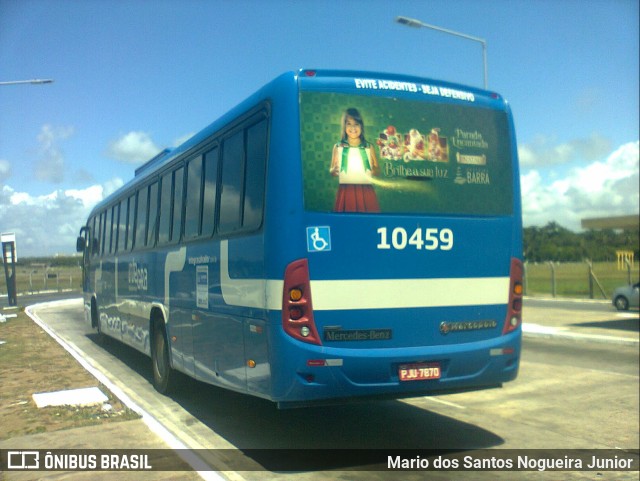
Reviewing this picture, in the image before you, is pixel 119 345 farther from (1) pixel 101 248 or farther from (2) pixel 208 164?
(2) pixel 208 164

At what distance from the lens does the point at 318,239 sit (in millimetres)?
5898

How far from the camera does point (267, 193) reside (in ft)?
19.7

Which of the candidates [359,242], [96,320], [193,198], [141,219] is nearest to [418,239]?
[359,242]

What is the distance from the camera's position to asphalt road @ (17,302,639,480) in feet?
22.7

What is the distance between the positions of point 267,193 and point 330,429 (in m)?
3.12

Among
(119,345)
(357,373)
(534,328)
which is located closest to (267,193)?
(357,373)

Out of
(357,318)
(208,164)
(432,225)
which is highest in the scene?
(208,164)

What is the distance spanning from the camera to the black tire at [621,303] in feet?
90.8

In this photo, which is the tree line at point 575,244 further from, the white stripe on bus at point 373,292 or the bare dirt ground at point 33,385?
the bare dirt ground at point 33,385

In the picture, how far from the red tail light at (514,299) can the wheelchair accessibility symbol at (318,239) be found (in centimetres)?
215

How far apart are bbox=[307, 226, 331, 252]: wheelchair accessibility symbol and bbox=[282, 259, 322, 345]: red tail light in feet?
0.51

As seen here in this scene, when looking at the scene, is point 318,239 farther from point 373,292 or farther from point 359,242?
point 373,292

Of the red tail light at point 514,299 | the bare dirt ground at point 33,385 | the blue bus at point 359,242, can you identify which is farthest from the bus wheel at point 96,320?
the red tail light at point 514,299

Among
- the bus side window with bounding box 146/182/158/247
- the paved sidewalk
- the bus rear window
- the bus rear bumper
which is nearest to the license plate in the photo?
the bus rear bumper
